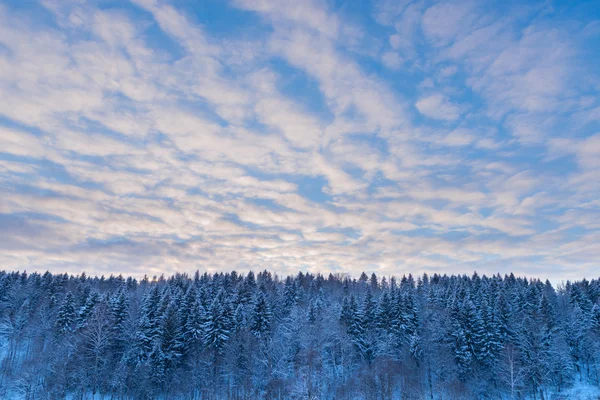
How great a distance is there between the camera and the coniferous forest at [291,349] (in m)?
70.8

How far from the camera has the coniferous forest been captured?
232ft

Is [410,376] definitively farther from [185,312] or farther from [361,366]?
[185,312]

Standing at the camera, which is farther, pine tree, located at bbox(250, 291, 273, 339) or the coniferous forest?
pine tree, located at bbox(250, 291, 273, 339)

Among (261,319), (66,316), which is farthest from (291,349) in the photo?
(66,316)

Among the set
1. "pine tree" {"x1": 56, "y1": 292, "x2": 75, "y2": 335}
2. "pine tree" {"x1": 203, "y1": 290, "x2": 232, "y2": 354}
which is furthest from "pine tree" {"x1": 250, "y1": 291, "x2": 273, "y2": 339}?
"pine tree" {"x1": 56, "y1": 292, "x2": 75, "y2": 335}

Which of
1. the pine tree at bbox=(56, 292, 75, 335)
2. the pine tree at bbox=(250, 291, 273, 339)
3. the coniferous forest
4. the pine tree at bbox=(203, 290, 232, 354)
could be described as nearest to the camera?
the coniferous forest

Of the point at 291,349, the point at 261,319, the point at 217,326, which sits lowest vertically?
the point at 291,349

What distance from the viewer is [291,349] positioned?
8519 cm

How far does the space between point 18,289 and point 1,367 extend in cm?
4231

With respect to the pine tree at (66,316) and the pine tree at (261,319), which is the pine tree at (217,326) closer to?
the pine tree at (261,319)

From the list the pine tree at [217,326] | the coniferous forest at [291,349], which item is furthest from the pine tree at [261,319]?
the pine tree at [217,326]

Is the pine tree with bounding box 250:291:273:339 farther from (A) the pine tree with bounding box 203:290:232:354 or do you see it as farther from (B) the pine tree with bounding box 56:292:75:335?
(B) the pine tree with bounding box 56:292:75:335

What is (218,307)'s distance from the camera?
262 feet

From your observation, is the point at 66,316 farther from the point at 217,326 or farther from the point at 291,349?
the point at 291,349
